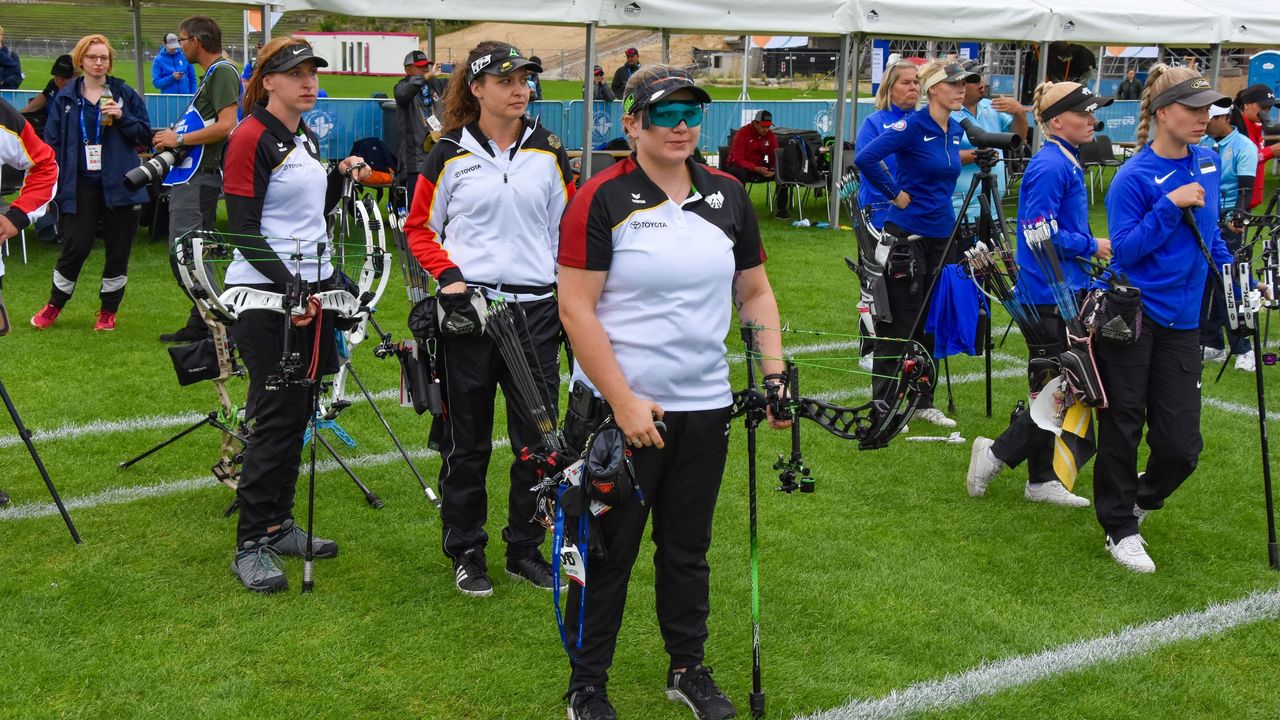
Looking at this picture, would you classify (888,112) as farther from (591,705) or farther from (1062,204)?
(591,705)

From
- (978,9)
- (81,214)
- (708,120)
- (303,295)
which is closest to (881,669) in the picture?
(303,295)

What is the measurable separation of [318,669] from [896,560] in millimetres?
2445

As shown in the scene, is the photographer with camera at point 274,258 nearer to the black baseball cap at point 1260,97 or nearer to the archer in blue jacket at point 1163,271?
the archer in blue jacket at point 1163,271

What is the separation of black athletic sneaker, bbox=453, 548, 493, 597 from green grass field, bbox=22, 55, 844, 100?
107ft

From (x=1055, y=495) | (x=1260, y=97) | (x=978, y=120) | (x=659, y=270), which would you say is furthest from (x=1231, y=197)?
→ (x=659, y=270)

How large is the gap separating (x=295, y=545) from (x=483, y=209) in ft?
5.46

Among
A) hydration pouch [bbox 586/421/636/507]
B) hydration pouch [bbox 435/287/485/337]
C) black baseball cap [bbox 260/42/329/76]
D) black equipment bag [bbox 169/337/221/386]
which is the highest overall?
black baseball cap [bbox 260/42/329/76]

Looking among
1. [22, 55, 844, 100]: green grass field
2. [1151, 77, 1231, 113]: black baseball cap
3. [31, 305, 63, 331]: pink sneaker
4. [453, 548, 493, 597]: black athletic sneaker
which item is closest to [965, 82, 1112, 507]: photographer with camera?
[1151, 77, 1231, 113]: black baseball cap

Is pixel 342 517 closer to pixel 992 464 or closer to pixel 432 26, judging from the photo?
pixel 992 464

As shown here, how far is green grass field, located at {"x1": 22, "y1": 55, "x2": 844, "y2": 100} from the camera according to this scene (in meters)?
38.7

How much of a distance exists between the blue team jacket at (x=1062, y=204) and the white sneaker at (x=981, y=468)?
35.7 inches

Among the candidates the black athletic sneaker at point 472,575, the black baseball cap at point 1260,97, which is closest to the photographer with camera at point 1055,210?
the black athletic sneaker at point 472,575

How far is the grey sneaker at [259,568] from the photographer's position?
4.88 m

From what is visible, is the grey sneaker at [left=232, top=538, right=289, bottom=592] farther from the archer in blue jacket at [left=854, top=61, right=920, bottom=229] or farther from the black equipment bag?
the archer in blue jacket at [left=854, top=61, right=920, bottom=229]
